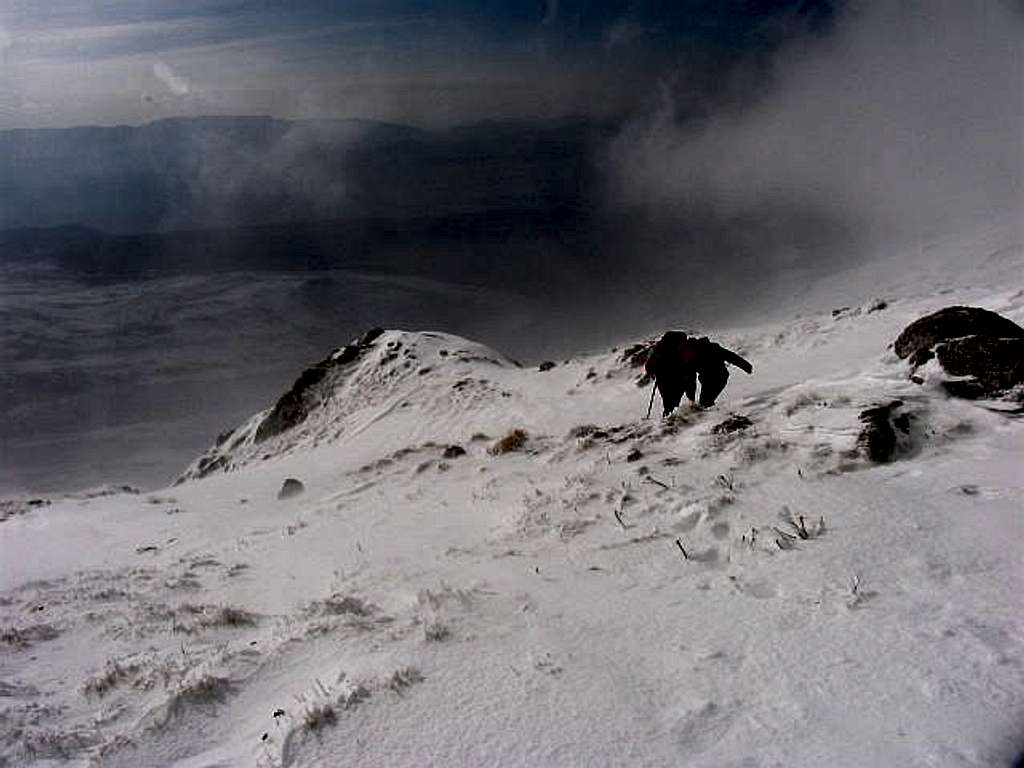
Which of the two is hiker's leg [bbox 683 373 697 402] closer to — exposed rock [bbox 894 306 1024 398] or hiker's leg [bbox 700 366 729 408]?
hiker's leg [bbox 700 366 729 408]

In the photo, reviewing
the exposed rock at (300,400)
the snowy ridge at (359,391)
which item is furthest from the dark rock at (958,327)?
the exposed rock at (300,400)

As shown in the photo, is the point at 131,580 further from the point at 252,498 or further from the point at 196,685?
the point at 252,498

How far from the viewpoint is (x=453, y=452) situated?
15445mm

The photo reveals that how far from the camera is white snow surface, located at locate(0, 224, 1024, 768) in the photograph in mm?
3963

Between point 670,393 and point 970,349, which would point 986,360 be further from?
point 670,393

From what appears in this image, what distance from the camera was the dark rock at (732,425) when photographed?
926cm

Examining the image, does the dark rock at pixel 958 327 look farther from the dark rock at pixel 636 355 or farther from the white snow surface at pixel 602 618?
the dark rock at pixel 636 355

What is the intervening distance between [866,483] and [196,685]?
5668 millimetres

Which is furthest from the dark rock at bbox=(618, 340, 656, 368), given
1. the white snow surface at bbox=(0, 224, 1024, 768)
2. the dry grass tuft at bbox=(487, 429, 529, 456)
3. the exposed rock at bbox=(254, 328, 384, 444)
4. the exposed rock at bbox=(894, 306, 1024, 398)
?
the exposed rock at bbox=(254, 328, 384, 444)

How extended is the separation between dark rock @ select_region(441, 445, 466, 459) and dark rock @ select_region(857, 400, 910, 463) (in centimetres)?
859

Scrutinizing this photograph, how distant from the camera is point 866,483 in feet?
22.7

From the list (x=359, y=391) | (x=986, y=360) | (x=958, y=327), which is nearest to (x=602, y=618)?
(x=986, y=360)

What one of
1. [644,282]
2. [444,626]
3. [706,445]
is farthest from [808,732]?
[644,282]

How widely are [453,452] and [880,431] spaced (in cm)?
917
